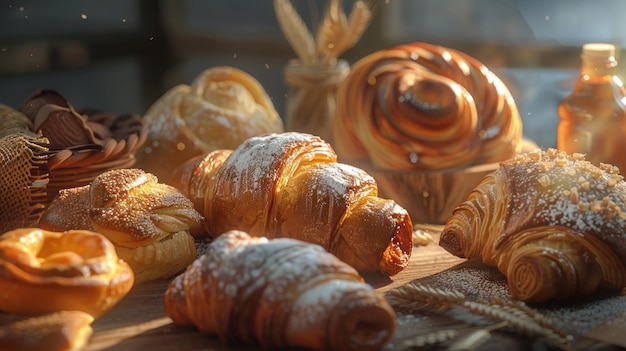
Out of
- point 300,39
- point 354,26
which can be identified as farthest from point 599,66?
point 300,39

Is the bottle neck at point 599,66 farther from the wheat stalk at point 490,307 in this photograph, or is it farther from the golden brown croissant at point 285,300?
the golden brown croissant at point 285,300

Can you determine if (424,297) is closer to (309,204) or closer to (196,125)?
(309,204)

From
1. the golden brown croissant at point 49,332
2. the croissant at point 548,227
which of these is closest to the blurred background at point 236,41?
the croissant at point 548,227

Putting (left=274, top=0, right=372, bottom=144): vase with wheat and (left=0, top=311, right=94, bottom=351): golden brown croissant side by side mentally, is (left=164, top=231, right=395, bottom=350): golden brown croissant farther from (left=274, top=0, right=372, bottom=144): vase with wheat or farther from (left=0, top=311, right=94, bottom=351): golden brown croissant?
(left=274, top=0, right=372, bottom=144): vase with wheat

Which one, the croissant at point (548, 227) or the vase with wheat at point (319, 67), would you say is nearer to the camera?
the croissant at point (548, 227)

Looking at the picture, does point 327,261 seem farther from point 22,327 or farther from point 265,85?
point 265,85

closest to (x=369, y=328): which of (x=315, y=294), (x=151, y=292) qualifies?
(x=315, y=294)

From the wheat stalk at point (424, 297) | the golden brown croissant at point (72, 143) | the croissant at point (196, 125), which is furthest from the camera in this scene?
the croissant at point (196, 125)
